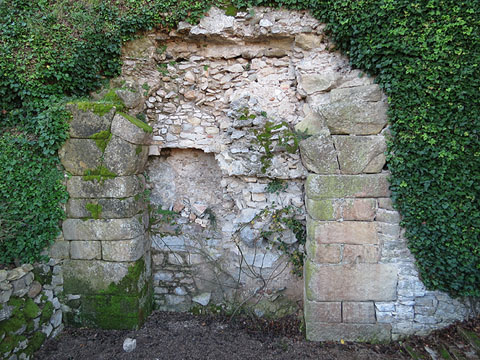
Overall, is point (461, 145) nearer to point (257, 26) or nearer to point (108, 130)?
point (257, 26)

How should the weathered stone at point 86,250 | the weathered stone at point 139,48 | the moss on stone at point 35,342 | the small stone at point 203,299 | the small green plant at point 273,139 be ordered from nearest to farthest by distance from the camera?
the moss on stone at point 35,342 → the weathered stone at point 86,250 → the small green plant at point 273,139 → the weathered stone at point 139,48 → the small stone at point 203,299

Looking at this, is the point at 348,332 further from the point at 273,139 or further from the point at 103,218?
the point at 103,218

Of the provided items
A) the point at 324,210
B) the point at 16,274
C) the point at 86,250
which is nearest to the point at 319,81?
the point at 324,210

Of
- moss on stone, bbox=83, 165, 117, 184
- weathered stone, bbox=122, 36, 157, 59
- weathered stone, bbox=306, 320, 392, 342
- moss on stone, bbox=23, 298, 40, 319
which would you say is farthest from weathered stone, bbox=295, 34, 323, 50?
moss on stone, bbox=23, 298, 40, 319

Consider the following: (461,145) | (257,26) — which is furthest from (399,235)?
(257,26)

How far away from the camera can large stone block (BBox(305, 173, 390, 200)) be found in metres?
2.96

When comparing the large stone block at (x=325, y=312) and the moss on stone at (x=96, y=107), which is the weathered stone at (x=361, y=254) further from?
the moss on stone at (x=96, y=107)

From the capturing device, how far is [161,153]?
3697 millimetres

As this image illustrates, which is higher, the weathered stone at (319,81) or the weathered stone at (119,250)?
the weathered stone at (319,81)

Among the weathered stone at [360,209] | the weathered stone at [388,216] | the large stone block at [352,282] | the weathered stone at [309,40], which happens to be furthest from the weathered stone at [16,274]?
the weathered stone at [309,40]

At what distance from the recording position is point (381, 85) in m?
2.87

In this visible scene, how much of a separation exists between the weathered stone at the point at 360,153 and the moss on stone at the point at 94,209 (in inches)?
114

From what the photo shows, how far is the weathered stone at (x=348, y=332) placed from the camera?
10.0 ft

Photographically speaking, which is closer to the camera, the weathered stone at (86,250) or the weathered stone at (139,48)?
the weathered stone at (86,250)
